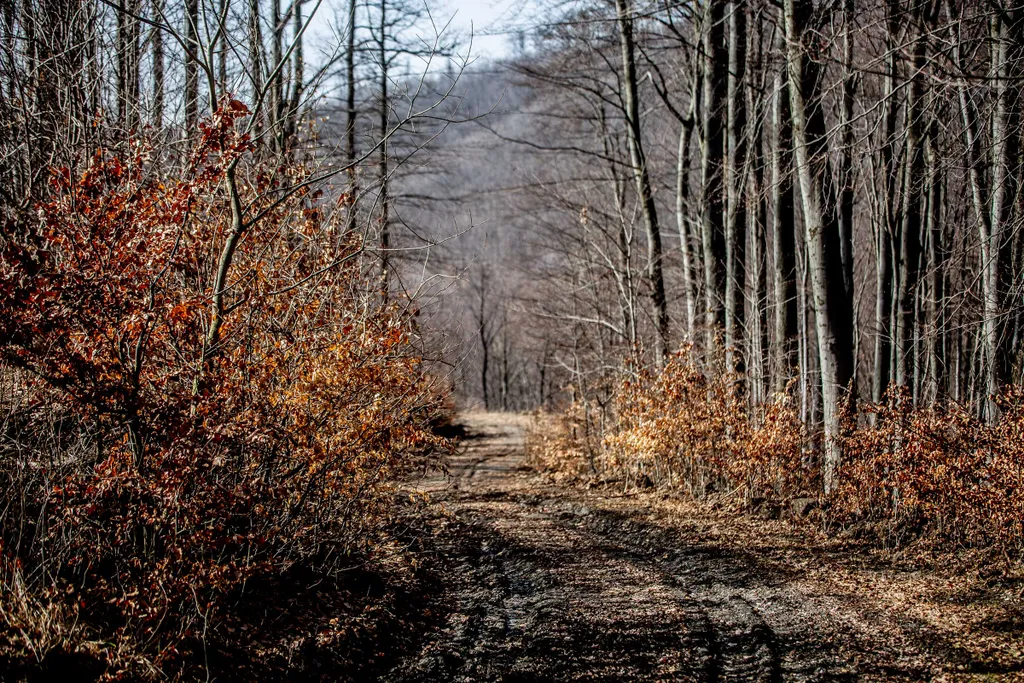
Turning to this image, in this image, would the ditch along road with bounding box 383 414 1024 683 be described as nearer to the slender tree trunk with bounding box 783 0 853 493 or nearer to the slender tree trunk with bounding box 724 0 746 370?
the slender tree trunk with bounding box 783 0 853 493

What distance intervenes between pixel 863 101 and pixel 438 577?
10.4 meters

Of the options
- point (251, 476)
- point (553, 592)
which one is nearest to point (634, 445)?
point (553, 592)

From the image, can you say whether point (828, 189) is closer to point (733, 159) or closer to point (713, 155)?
point (733, 159)

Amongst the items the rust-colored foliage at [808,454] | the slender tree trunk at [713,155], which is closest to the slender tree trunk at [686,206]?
the slender tree trunk at [713,155]

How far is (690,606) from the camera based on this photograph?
22.8ft

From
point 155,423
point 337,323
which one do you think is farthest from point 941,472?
point 155,423

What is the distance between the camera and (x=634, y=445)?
11.4m

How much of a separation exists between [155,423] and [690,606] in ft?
15.0

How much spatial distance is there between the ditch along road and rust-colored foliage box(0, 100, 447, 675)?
1455 millimetres

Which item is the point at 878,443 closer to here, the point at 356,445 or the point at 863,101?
the point at 356,445

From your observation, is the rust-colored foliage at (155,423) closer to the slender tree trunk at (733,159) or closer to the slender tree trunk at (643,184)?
the slender tree trunk at (733,159)

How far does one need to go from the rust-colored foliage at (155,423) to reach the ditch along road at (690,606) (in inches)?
57.3

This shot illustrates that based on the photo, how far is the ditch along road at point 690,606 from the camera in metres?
5.65

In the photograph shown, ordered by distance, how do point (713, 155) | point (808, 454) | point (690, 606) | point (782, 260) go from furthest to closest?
point (713, 155)
point (782, 260)
point (808, 454)
point (690, 606)
